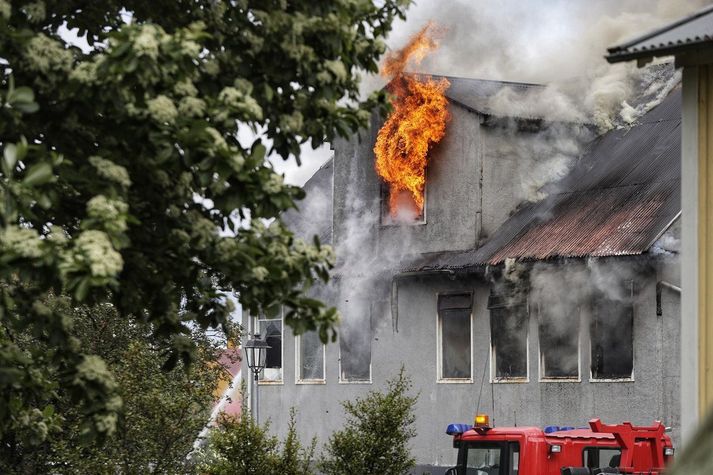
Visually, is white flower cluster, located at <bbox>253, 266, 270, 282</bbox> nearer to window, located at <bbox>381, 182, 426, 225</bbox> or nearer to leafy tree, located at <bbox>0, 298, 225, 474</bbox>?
leafy tree, located at <bbox>0, 298, 225, 474</bbox>

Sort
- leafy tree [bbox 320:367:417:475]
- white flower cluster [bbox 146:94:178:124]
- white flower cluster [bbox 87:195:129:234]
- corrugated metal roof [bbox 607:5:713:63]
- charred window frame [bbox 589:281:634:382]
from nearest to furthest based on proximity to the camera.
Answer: white flower cluster [bbox 87:195:129:234], white flower cluster [bbox 146:94:178:124], corrugated metal roof [bbox 607:5:713:63], leafy tree [bbox 320:367:417:475], charred window frame [bbox 589:281:634:382]

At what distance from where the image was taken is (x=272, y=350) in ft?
123

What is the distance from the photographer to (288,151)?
10.4m

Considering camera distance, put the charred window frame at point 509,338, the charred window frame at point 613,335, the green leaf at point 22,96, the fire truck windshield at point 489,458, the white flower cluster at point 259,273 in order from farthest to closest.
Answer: the charred window frame at point 509,338, the charred window frame at point 613,335, the fire truck windshield at point 489,458, the white flower cluster at point 259,273, the green leaf at point 22,96

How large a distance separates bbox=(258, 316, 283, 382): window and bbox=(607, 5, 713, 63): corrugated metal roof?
78.4 ft

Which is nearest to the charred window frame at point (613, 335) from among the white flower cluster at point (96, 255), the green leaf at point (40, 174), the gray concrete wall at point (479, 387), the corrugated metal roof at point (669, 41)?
the gray concrete wall at point (479, 387)

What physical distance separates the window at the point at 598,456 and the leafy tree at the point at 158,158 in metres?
8.87

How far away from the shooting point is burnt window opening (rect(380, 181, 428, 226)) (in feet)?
106

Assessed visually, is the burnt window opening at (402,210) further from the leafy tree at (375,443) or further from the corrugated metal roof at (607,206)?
the leafy tree at (375,443)

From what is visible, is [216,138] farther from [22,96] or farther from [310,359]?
[310,359]

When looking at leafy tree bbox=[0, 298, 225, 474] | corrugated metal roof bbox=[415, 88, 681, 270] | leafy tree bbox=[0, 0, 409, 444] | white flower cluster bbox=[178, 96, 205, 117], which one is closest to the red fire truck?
leafy tree bbox=[0, 298, 225, 474]

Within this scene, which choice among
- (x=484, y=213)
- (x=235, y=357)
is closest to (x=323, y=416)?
(x=235, y=357)

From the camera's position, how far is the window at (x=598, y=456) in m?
18.5

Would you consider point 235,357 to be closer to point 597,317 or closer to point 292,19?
point 597,317
